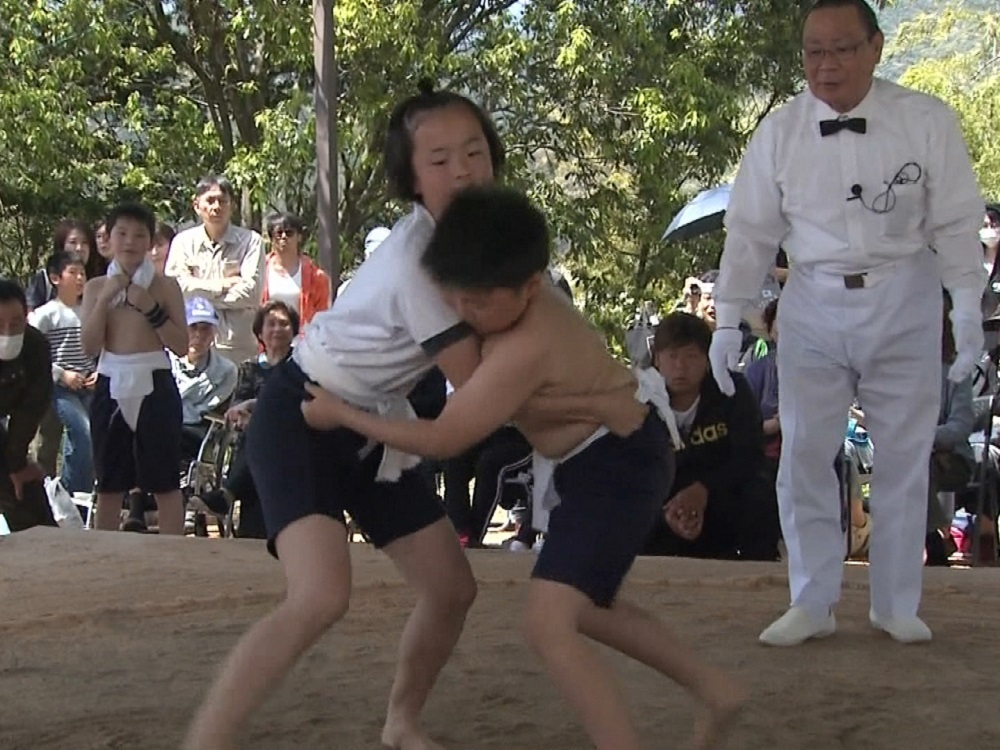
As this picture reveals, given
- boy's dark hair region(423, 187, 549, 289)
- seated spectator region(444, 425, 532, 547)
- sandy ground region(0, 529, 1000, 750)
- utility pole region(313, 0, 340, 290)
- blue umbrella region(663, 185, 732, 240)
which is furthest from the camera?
blue umbrella region(663, 185, 732, 240)

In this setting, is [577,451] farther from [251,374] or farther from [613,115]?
[613,115]

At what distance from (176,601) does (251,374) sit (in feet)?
6.90

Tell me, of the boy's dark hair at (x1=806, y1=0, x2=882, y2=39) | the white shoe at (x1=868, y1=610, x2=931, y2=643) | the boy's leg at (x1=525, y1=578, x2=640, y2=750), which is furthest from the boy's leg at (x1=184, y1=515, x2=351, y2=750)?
the boy's dark hair at (x1=806, y1=0, x2=882, y2=39)

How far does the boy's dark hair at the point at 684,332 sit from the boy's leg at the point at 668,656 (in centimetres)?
226

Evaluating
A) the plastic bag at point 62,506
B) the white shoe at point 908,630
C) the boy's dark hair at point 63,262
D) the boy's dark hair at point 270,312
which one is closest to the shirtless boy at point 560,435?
the white shoe at point 908,630

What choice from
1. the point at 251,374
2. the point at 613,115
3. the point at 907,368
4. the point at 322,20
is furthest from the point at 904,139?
the point at 613,115

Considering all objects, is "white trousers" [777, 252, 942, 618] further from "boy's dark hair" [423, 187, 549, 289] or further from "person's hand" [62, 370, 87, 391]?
"person's hand" [62, 370, 87, 391]

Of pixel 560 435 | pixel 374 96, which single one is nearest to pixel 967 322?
pixel 560 435

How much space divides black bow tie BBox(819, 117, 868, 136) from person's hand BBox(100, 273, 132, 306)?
2.57m

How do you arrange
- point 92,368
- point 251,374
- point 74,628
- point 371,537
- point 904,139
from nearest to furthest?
point 371,537
point 904,139
point 74,628
point 251,374
point 92,368

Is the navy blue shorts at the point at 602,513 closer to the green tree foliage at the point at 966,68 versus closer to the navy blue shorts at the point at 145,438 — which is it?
the navy blue shorts at the point at 145,438

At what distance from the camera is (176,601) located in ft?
13.1

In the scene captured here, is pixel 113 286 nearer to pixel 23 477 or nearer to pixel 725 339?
pixel 23 477

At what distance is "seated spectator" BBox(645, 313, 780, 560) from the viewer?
185 inches
